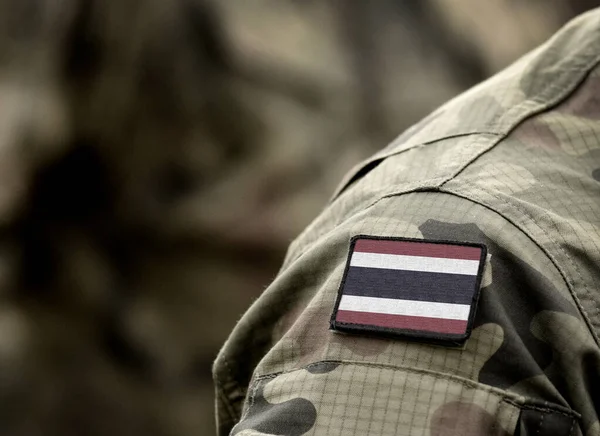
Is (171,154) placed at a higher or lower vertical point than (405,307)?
lower

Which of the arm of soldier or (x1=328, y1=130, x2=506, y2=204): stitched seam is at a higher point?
(x1=328, y1=130, x2=506, y2=204): stitched seam

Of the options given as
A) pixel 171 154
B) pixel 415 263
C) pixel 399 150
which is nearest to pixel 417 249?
pixel 415 263

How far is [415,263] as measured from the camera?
0.53m

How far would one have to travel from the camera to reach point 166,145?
5.57ft

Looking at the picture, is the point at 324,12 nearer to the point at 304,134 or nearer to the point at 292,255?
the point at 304,134

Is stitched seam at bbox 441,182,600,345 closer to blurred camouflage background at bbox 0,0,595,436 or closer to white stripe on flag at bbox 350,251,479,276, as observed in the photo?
white stripe on flag at bbox 350,251,479,276

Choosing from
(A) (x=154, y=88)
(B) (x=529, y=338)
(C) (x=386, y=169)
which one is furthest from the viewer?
(A) (x=154, y=88)

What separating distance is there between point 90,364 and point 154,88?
543 mm

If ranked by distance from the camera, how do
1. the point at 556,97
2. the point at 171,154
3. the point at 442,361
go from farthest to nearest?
the point at 171,154 → the point at 556,97 → the point at 442,361

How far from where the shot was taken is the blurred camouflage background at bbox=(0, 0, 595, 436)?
66.2 inches

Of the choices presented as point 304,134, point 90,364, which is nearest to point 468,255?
point 304,134

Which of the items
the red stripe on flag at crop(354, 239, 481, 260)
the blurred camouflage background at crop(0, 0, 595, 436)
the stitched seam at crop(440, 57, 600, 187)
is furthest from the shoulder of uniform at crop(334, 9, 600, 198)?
the blurred camouflage background at crop(0, 0, 595, 436)

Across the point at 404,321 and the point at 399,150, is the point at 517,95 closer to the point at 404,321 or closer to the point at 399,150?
the point at 399,150

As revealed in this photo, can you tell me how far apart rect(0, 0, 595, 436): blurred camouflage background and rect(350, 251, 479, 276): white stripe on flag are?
3.72 feet
